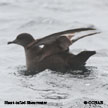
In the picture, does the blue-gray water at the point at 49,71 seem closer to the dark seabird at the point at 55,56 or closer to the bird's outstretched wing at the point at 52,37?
the dark seabird at the point at 55,56

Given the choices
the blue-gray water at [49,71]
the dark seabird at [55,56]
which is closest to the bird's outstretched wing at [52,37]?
the dark seabird at [55,56]

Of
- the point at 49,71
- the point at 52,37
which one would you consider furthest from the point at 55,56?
the point at 52,37

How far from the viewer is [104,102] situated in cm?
916

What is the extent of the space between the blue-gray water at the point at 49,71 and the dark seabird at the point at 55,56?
0.75ft

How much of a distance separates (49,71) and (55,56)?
32 cm

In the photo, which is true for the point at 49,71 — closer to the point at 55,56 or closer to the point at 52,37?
the point at 55,56

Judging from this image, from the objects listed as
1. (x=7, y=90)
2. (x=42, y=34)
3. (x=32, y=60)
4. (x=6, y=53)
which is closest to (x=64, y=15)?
(x=42, y=34)

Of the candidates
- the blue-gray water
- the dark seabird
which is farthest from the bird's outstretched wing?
the blue-gray water

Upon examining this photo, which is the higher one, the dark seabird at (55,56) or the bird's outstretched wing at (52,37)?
the bird's outstretched wing at (52,37)

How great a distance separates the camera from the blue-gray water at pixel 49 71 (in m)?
9.75

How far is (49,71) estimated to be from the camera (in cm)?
1120

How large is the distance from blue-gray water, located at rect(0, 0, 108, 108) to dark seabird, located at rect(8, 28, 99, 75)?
227mm

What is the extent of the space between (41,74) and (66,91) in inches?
45.5

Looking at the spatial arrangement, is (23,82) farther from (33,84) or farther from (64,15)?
(64,15)
